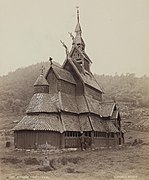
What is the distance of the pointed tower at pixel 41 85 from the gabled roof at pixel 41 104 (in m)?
0.06

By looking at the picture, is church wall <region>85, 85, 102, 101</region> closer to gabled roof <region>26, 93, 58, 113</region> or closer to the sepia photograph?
gabled roof <region>26, 93, 58, 113</region>

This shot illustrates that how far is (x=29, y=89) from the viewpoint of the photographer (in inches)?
167

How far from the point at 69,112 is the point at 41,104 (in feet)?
2.08

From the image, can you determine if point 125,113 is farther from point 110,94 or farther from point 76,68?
point 76,68

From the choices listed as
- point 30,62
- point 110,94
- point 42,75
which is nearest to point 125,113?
point 110,94

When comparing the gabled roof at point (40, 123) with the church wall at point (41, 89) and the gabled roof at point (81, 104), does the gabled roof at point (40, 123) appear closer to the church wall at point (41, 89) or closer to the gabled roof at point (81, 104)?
the church wall at point (41, 89)

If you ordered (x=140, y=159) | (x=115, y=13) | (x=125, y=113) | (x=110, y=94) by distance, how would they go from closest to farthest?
(x=140, y=159)
(x=115, y=13)
(x=125, y=113)
(x=110, y=94)

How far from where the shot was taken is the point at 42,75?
423 centimetres

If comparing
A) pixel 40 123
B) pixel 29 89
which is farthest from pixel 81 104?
pixel 29 89

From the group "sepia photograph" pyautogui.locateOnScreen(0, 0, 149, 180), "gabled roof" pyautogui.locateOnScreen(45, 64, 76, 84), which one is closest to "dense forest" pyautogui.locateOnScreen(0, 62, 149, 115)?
"sepia photograph" pyautogui.locateOnScreen(0, 0, 149, 180)

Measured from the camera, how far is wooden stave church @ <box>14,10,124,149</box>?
13.7 feet

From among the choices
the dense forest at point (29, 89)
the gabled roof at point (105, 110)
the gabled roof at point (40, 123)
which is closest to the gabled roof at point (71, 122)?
the gabled roof at point (40, 123)

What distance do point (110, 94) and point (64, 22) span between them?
5.62ft

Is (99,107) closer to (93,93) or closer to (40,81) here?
(93,93)
